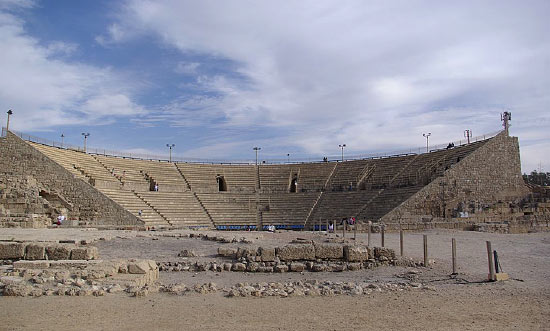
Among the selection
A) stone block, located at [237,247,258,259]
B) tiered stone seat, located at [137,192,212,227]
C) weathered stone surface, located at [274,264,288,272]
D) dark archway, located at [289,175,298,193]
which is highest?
dark archway, located at [289,175,298,193]

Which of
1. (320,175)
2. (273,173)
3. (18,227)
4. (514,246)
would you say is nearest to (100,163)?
(18,227)

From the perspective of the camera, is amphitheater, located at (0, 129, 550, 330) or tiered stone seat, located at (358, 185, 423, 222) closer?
amphitheater, located at (0, 129, 550, 330)

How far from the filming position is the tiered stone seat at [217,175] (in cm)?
4503

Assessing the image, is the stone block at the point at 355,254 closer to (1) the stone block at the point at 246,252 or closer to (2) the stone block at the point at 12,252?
(1) the stone block at the point at 246,252

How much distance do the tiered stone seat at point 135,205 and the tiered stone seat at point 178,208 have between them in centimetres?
83

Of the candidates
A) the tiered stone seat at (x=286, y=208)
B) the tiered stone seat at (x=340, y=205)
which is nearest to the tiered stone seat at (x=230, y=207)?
the tiered stone seat at (x=286, y=208)

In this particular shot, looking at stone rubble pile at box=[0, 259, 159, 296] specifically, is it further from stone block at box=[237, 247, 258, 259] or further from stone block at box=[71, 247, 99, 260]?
stone block at box=[237, 247, 258, 259]

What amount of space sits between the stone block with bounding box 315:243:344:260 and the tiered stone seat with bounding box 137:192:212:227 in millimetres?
24191

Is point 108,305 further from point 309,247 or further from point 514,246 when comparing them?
point 514,246

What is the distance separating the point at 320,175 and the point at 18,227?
99.0 ft

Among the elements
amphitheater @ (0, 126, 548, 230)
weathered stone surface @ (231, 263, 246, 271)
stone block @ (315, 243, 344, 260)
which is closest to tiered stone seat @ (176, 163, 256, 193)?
amphitheater @ (0, 126, 548, 230)

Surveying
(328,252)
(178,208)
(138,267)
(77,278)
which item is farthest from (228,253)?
(178,208)

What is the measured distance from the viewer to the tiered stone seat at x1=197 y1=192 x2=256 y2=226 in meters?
38.5

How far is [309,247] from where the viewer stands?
1235 cm
